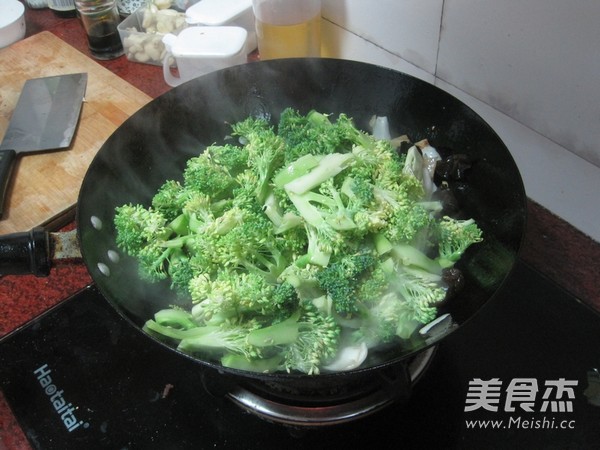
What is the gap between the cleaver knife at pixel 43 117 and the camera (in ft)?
4.76

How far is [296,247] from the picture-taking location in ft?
3.15

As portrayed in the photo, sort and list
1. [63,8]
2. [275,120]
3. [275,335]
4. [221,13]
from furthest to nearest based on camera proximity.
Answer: [63,8], [221,13], [275,120], [275,335]

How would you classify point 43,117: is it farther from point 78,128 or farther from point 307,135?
point 307,135

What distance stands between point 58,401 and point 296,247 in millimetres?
564

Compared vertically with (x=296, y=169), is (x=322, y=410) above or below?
below

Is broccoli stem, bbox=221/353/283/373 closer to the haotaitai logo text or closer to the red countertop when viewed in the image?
the haotaitai logo text

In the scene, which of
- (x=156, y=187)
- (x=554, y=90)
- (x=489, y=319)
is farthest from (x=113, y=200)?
(x=554, y=90)

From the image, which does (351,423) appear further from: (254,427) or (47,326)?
(47,326)

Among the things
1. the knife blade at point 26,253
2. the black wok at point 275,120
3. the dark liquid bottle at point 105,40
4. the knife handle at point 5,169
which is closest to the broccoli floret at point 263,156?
the black wok at point 275,120

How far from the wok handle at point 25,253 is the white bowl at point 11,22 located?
1166mm

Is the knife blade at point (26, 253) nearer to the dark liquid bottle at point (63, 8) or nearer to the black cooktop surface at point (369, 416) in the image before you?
the black cooktop surface at point (369, 416)

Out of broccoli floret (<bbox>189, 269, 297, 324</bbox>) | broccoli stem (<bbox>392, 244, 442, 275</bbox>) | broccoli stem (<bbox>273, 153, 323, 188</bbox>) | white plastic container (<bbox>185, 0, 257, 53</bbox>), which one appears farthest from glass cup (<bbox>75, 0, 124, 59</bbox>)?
broccoli stem (<bbox>392, 244, 442, 275</bbox>)

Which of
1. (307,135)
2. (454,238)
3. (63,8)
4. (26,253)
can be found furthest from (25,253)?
(63,8)

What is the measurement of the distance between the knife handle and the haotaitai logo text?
1.53 ft
